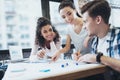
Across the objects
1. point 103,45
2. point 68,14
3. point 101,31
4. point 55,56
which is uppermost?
point 68,14

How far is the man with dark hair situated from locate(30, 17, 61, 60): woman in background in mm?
411

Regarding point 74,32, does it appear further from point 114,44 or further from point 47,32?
point 114,44

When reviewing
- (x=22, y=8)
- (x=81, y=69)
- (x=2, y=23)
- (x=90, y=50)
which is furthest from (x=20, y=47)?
(x=81, y=69)

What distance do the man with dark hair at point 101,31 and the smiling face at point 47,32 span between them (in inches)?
16.1

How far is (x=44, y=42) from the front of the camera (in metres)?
1.80

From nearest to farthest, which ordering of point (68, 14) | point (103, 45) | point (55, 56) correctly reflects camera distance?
point (103, 45), point (55, 56), point (68, 14)

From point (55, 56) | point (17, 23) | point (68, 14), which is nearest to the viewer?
point (55, 56)

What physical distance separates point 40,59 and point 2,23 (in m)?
0.63

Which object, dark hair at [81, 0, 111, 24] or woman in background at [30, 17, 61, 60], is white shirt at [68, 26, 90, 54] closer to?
woman in background at [30, 17, 61, 60]

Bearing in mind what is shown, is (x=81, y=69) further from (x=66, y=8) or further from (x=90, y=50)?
(x=66, y=8)

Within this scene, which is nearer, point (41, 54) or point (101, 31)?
point (101, 31)

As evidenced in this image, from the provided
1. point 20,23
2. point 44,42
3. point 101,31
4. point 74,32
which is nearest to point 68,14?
point 74,32

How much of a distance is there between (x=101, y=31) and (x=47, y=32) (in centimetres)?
55

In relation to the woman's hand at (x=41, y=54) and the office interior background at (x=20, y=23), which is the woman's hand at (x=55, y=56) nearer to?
the woman's hand at (x=41, y=54)
